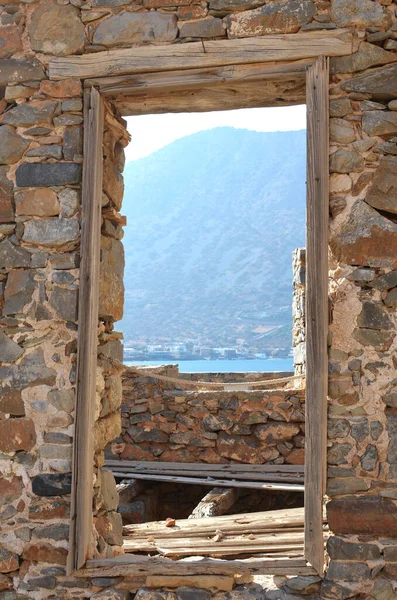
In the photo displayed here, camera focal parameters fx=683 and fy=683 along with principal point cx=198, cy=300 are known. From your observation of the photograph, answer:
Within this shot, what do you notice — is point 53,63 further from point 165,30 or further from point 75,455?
point 75,455

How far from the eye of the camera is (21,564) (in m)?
3.61

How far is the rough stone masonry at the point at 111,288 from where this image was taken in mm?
3357

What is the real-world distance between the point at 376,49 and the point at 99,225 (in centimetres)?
170

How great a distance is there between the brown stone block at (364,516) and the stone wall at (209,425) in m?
3.38

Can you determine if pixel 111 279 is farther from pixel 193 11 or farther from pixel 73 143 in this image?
pixel 193 11

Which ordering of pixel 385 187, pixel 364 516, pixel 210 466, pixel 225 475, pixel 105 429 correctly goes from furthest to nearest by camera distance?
pixel 210 466
pixel 225 475
pixel 105 429
pixel 385 187
pixel 364 516

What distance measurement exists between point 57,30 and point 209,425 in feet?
14.1

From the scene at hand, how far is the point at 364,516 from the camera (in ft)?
10.9

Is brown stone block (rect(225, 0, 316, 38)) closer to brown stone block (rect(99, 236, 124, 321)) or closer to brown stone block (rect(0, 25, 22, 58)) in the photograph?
brown stone block (rect(0, 25, 22, 58))

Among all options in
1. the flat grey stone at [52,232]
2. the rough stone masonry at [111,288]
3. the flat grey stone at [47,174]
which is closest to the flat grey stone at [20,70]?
the rough stone masonry at [111,288]

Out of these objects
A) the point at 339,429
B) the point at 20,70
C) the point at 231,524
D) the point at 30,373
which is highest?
the point at 20,70

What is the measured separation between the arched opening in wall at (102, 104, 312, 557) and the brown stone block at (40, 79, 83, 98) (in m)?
0.79

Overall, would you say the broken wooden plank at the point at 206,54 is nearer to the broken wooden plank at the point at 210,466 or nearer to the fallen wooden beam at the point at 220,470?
the fallen wooden beam at the point at 220,470

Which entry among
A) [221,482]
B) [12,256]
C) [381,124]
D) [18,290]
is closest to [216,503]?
[221,482]
